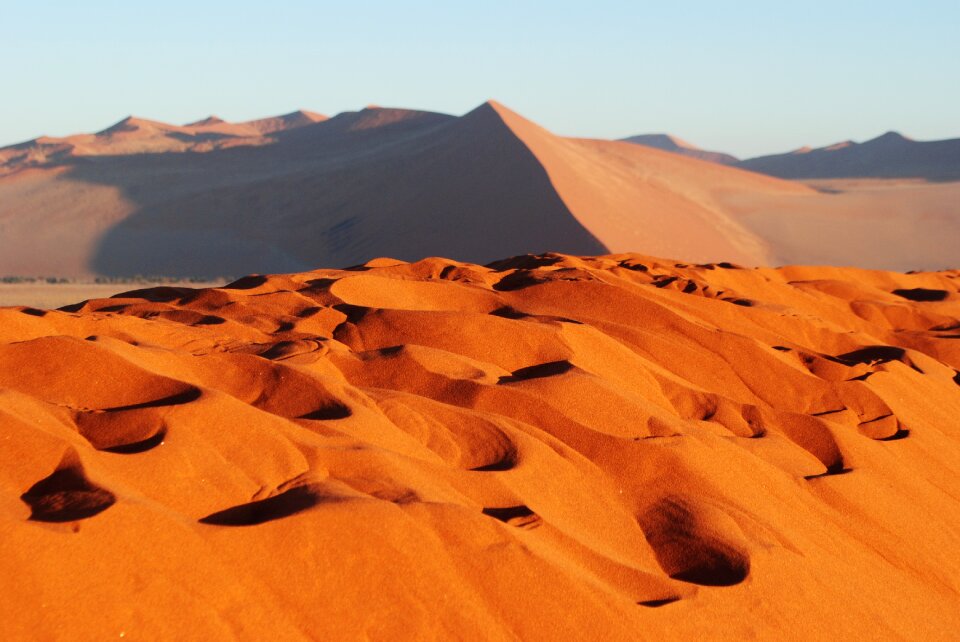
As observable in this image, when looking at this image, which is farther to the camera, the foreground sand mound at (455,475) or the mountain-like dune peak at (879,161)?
the mountain-like dune peak at (879,161)

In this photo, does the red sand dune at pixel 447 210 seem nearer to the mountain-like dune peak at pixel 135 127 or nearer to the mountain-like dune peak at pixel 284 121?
the mountain-like dune peak at pixel 135 127

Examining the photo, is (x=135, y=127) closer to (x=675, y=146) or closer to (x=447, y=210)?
(x=447, y=210)

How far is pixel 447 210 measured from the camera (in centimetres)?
3466

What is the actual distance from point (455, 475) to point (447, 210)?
3120 cm

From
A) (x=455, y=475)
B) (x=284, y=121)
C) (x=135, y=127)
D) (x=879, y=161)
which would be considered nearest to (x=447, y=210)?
(x=455, y=475)

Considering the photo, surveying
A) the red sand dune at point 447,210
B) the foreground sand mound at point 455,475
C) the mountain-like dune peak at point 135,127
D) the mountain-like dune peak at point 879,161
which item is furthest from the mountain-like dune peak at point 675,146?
the foreground sand mound at point 455,475

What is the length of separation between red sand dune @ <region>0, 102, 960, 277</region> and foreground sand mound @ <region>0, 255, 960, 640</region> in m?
21.7

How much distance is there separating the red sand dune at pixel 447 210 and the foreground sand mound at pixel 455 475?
2172 cm

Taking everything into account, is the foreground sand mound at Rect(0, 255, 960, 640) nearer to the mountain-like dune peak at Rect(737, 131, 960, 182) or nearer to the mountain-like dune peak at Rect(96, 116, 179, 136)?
the mountain-like dune peak at Rect(737, 131, 960, 182)

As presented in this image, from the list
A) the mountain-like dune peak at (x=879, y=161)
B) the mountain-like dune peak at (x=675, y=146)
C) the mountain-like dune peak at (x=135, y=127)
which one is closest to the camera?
the mountain-like dune peak at (x=879, y=161)

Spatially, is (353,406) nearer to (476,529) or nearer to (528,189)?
(476,529)

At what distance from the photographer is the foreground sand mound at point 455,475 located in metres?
2.79

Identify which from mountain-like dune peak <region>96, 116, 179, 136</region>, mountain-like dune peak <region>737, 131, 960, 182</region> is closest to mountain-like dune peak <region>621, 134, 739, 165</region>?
mountain-like dune peak <region>737, 131, 960, 182</region>

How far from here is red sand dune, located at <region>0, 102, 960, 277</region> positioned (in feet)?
106
